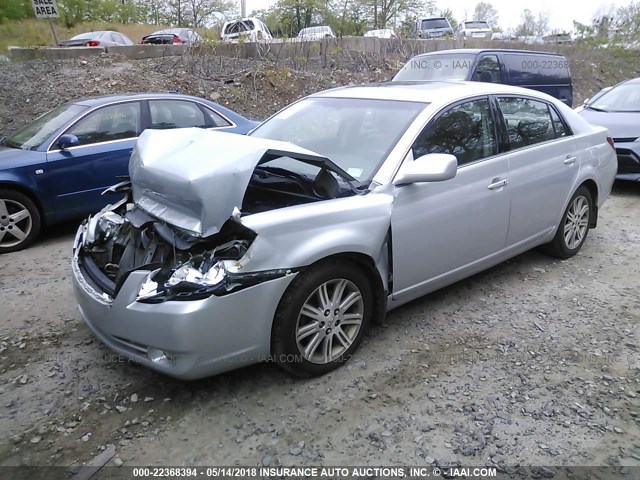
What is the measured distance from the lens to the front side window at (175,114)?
20.1 feet

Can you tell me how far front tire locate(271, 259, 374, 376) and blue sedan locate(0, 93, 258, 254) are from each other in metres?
3.36

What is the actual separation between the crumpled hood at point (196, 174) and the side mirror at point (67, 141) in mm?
2403

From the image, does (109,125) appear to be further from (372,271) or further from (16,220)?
(372,271)

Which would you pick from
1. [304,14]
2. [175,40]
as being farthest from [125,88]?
[304,14]

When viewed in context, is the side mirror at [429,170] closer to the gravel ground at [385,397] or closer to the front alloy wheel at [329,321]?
the front alloy wheel at [329,321]

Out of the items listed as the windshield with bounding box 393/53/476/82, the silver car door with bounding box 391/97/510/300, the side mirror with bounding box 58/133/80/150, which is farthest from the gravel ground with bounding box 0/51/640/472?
the windshield with bounding box 393/53/476/82

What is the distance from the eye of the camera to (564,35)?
69.9ft

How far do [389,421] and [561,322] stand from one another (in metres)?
1.75

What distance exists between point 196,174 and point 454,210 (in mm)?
1753

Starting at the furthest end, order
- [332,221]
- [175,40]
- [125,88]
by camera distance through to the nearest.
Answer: [175,40] < [125,88] < [332,221]

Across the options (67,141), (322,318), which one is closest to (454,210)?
(322,318)

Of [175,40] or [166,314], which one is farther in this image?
[175,40]

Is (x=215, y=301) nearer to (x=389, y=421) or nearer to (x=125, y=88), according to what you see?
(x=389, y=421)

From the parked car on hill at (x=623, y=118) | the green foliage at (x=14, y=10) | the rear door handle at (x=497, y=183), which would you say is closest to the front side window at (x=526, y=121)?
the rear door handle at (x=497, y=183)
